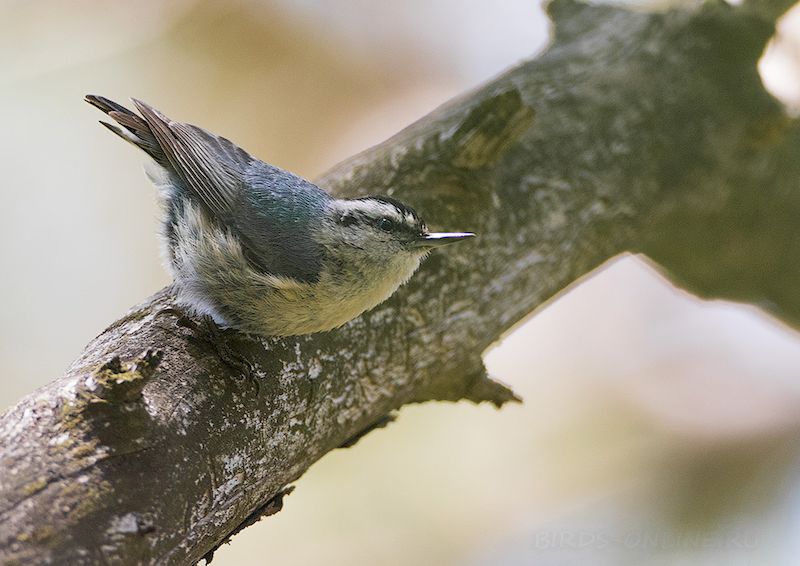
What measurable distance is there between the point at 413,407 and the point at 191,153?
249 cm

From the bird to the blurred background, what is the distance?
6.56 ft

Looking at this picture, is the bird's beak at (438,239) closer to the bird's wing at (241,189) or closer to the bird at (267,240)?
the bird at (267,240)

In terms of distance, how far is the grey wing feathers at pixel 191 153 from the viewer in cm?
216

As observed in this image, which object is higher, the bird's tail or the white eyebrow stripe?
the bird's tail

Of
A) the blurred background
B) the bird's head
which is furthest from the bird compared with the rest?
the blurred background

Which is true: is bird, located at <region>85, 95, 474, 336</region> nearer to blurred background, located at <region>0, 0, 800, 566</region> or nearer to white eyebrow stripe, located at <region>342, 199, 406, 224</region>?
white eyebrow stripe, located at <region>342, 199, 406, 224</region>

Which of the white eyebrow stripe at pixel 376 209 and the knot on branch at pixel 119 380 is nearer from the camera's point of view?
the knot on branch at pixel 119 380

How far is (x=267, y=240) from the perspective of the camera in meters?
2.10

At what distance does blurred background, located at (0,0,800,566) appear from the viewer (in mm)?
4016

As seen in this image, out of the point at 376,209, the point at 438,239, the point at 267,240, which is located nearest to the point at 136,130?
the point at 267,240

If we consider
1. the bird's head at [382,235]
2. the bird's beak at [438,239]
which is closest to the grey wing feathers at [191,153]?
the bird's head at [382,235]

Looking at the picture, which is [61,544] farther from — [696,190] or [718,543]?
[718,543]

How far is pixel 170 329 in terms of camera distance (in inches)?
75.0

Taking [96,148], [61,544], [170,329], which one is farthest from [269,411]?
[96,148]
